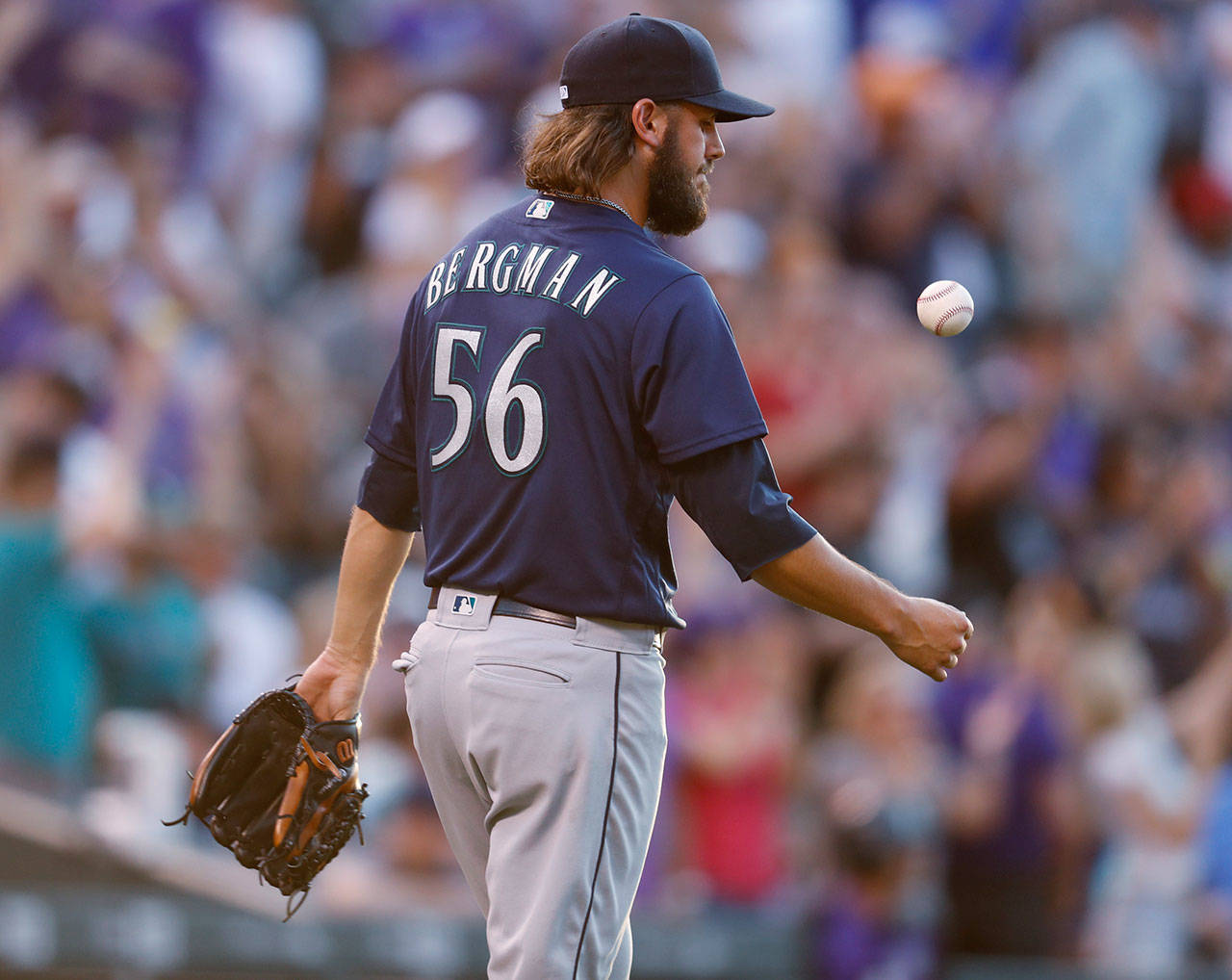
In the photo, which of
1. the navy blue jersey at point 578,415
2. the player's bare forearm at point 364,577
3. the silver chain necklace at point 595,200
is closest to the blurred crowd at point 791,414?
the player's bare forearm at point 364,577

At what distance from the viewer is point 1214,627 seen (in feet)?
28.2

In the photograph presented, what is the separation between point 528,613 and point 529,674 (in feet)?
0.39

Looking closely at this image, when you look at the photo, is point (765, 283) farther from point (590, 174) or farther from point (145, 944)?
point (590, 174)

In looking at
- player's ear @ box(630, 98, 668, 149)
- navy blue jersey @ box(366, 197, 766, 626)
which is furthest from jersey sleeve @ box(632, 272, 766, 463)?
player's ear @ box(630, 98, 668, 149)

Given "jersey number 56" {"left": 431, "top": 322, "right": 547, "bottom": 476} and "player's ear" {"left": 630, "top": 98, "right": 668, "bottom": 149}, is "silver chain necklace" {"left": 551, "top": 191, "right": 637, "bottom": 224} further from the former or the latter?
"jersey number 56" {"left": 431, "top": 322, "right": 547, "bottom": 476}

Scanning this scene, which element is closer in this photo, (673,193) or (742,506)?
(742,506)

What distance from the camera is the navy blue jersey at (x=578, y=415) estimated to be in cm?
319

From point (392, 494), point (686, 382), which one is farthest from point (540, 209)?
point (392, 494)

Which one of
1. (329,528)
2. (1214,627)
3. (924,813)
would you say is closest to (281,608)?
(329,528)

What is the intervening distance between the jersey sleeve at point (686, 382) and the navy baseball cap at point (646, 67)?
0.42 meters

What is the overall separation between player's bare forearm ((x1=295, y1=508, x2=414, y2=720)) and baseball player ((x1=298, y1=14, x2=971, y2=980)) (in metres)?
0.21

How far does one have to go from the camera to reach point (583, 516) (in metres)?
3.23

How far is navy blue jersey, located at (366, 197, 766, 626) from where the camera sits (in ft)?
10.5

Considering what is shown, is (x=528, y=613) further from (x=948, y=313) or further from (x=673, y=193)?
(x=948, y=313)
